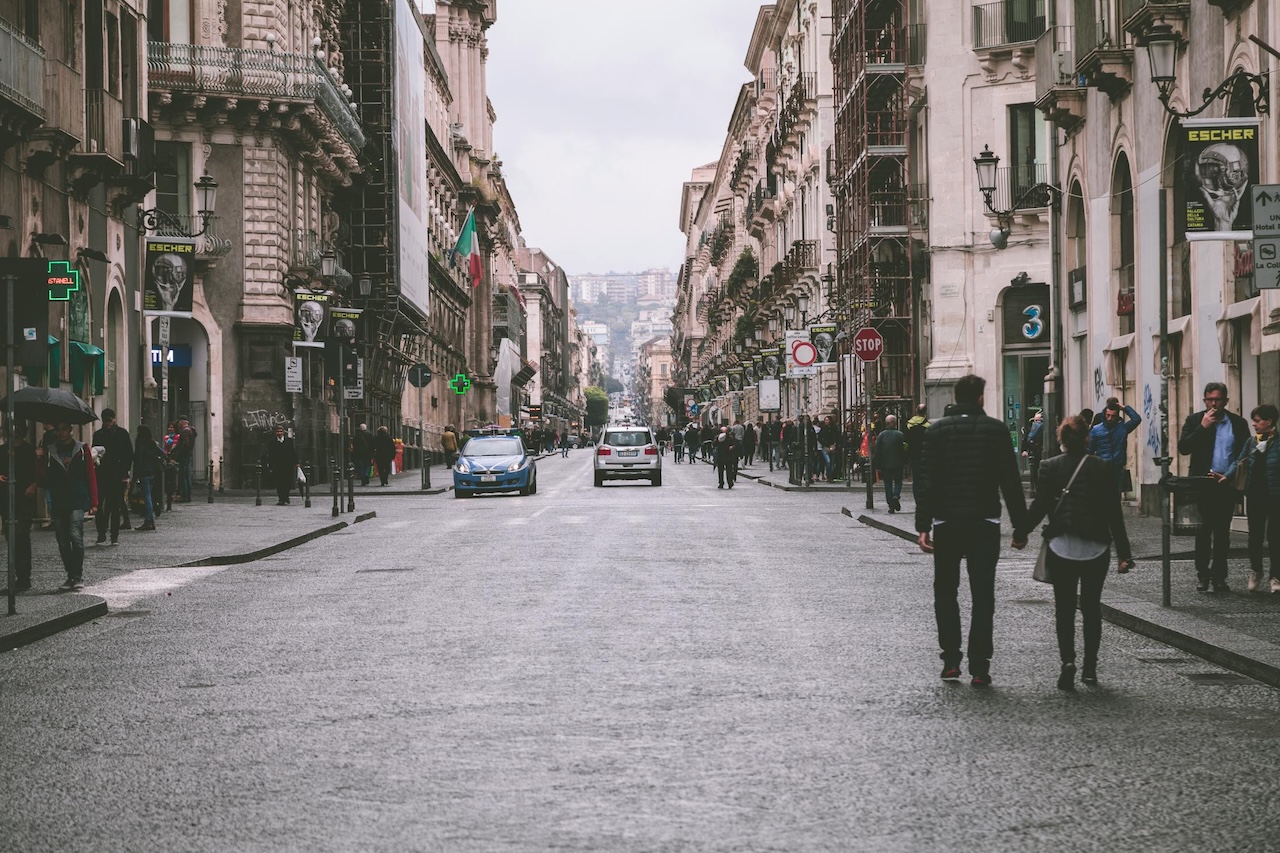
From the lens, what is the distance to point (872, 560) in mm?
19641

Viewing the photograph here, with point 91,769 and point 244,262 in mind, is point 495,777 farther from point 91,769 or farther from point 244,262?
point 244,262

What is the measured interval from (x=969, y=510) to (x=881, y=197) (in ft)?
134

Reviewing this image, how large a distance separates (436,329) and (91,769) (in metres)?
74.1

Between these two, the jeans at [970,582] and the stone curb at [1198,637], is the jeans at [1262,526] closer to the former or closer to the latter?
the stone curb at [1198,637]

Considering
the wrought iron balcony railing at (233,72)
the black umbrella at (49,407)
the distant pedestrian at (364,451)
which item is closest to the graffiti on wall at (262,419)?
the distant pedestrian at (364,451)

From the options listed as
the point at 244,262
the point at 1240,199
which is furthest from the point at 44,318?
the point at 244,262

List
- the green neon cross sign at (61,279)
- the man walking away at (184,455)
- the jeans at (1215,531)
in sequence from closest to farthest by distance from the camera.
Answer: the jeans at (1215,531) < the green neon cross sign at (61,279) < the man walking away at (184,455)

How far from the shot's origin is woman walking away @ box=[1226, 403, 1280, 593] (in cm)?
A: 1412

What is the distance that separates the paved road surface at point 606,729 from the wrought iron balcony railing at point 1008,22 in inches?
1106

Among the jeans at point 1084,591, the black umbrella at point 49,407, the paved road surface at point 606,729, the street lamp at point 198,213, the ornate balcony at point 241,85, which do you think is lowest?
the paved road surface at point 606,729

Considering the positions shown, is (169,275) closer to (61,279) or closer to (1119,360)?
(61,279)

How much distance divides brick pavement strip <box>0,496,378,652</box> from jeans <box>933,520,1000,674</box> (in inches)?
254

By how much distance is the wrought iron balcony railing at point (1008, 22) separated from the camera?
137 feet

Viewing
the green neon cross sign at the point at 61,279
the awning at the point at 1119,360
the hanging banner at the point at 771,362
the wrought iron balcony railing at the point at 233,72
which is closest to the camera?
the green neon cross sign at the point at 61,279
